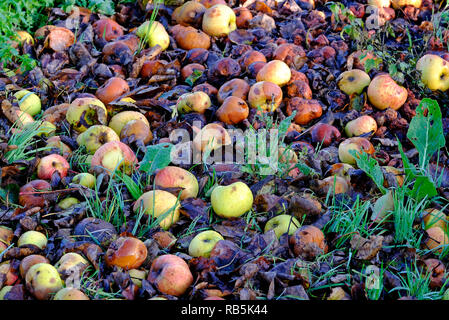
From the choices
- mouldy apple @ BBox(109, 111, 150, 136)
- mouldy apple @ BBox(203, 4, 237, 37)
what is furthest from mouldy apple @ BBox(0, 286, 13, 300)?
mouldy apple @ BBox(203, 4, 237, 37)

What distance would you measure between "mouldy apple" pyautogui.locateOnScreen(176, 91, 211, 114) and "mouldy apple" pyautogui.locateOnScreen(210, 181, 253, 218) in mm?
1157

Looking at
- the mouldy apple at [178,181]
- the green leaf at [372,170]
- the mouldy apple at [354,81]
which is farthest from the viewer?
the mouldy apple at [354,81]

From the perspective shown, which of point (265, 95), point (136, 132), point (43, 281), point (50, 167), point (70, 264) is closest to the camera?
point (43, 281)

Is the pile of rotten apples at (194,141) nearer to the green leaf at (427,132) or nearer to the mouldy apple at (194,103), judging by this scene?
the mouldy apple at (194,103)

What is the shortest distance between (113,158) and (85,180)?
23 centimetres

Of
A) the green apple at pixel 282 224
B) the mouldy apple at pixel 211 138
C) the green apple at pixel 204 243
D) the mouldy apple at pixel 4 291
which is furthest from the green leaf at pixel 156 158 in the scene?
the mouldy apple at pixel 4 291

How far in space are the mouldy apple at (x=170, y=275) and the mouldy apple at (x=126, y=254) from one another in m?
0.09

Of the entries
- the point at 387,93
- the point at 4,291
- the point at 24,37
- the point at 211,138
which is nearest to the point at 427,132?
the point at 387,93

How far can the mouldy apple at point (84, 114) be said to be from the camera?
404 centimetres

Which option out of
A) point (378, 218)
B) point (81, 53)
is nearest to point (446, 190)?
point (378, 218)

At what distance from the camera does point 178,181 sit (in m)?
3.34

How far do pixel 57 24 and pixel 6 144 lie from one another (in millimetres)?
2265

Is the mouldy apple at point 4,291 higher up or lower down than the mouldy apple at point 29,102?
lower down

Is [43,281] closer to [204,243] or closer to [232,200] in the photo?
[204,243]
